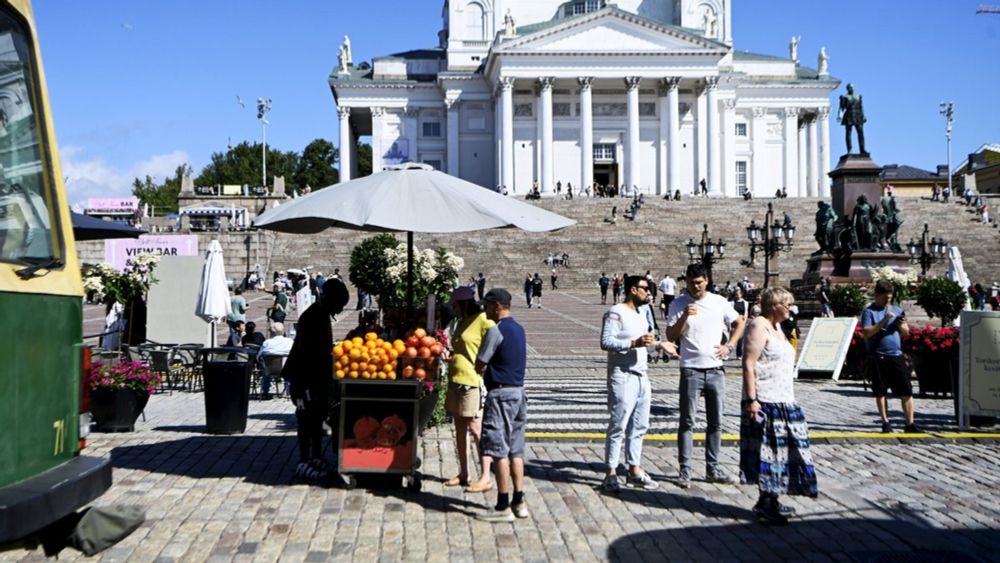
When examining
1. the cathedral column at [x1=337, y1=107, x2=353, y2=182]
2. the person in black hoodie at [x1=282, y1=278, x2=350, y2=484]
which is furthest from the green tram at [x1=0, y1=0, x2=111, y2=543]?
the cathedral column at [x1=337, y1=107, x2=353, y2=182]

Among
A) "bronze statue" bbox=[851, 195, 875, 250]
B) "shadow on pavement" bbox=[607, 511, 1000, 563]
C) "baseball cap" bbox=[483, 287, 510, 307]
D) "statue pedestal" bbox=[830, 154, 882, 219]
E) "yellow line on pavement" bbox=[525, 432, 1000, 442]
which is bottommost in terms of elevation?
"shadow on pavement" bbox=[607, 511, 1000, 563]

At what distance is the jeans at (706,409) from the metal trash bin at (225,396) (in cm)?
511

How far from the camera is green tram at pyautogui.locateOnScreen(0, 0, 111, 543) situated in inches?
182

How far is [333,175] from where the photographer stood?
10331 centimetres

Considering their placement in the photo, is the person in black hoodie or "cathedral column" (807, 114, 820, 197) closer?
the person in black hoodie

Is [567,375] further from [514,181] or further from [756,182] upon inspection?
[756,182]

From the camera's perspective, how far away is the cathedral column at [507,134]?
69625mm

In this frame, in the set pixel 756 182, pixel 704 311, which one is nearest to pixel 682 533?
pixel 704 311

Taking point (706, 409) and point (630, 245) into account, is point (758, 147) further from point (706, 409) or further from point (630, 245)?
point (706, 409)

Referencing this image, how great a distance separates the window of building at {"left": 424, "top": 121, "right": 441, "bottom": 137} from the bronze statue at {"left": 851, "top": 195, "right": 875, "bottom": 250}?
5080 cm

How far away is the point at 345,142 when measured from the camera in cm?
7719

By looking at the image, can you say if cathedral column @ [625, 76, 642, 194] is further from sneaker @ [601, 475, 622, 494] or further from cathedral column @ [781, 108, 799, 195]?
sneaker @ [601, 475, 622, 494]

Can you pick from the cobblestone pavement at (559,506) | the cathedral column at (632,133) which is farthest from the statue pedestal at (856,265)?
the cathedral column at (632,133)

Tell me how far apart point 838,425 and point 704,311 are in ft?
13.7
